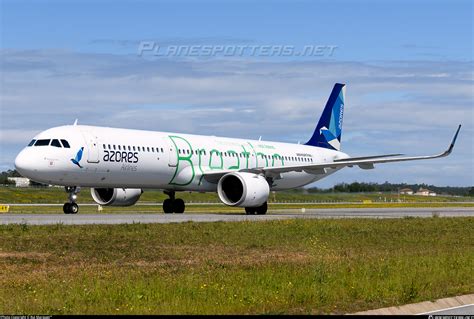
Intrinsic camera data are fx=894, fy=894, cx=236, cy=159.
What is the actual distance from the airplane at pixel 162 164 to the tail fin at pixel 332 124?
3.59 metres

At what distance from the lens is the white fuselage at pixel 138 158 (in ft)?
135

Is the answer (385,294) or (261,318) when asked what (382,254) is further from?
(261,318)

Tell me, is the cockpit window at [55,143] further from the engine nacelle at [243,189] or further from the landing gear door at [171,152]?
the engine nacelle at [243,189]

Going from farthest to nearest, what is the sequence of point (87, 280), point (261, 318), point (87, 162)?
point (87, 162) < point (87, 280) < point (261, 318)

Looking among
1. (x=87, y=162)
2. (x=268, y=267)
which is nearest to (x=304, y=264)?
(x=268, y=267)

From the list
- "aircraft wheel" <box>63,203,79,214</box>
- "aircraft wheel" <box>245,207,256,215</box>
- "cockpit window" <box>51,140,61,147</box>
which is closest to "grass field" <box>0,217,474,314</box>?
"cockpit window" <box>51,140,61,147</box>

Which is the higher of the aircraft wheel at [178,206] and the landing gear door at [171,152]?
the landing gear door at [171,152]

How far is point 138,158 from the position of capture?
44.4m

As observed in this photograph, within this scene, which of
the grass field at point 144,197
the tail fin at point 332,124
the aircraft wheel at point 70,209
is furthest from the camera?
the grass field at point 144,197

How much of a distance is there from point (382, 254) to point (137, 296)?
1122 centimetres

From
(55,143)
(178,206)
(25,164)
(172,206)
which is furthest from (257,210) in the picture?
(25,164)

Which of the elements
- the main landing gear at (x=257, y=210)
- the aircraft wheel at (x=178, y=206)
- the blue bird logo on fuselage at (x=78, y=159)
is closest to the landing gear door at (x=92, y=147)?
the blue bird logo on fuselage at (x=78, y=159)

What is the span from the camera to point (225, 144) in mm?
51656

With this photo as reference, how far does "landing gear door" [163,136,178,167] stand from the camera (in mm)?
46406
